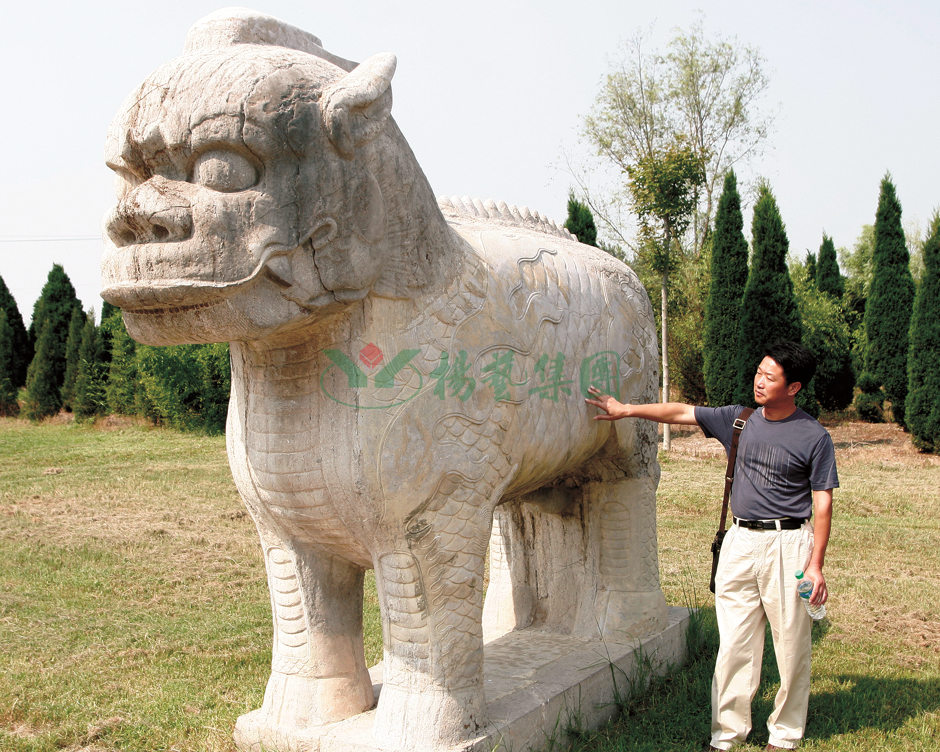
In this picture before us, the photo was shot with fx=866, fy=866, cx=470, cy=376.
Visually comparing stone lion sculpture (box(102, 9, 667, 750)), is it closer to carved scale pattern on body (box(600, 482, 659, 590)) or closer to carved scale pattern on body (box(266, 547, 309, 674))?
carved scale pattern on body (box(266, 547, 309, 674))

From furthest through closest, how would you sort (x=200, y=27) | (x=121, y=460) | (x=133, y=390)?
(x=133, y=390) < (x=121, y=460) < (x=200, y=27)

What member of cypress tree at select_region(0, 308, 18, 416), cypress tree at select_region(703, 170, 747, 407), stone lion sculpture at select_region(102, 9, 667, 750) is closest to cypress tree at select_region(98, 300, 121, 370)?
cypress tree at select_region(0, 308, 18, 416)

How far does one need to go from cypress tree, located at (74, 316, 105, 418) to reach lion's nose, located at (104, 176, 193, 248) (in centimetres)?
1694

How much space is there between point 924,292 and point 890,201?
8.57ft

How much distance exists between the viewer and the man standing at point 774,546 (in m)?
3.20

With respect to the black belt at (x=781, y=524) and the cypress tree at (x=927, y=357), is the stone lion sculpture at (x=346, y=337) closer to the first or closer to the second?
Answer: the black belt at (x=781, y=524)

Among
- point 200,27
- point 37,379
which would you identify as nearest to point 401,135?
point 200,27

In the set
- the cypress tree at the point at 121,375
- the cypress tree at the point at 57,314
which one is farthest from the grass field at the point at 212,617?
the cypress tree at the point at 57,314

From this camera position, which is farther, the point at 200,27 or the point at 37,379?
the point at 37,379

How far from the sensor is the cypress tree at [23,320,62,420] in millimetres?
18984

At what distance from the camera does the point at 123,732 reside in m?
3.51

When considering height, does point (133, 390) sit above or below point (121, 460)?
above

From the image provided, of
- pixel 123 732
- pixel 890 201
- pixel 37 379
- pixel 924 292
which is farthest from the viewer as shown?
pixel 37 379

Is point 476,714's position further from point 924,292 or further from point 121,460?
point 924,292
